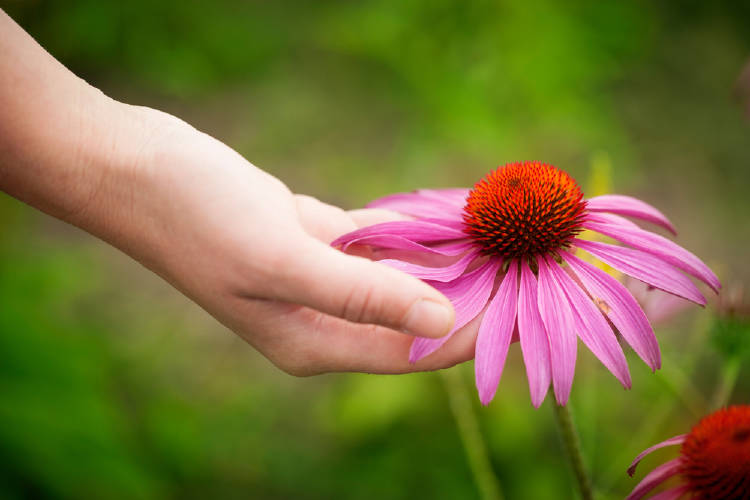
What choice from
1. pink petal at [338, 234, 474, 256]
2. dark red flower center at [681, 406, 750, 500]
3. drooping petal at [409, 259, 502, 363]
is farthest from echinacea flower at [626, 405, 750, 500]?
pink petal at [338, 234, 474, 256]

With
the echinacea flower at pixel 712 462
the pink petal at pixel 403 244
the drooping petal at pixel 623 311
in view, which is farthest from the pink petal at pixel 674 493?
the pink petal at pixel 403 244

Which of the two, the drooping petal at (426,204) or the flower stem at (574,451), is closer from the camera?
the flower stem at (574,451)

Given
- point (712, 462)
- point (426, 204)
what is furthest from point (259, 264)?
point (712, 462)

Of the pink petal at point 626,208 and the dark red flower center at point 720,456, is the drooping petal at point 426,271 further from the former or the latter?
the dark red flower center at point 720,456

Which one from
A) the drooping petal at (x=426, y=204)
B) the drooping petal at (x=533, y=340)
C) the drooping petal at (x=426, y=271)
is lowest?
the drooping petal at (x=533, y=340)

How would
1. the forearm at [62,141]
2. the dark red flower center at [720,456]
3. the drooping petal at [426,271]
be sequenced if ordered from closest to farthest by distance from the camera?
the dark red flower center at [720,456] < the drooping petal at [426,271] < the forearm at [62,141]

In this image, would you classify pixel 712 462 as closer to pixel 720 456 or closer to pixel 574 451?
pixel 720 456

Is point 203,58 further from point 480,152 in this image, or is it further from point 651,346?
point 651,346
